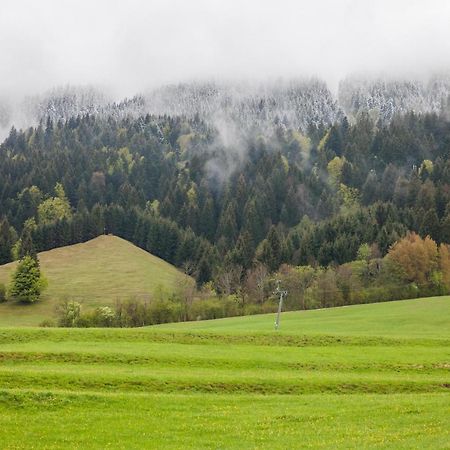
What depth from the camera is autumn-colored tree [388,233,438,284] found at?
11388cm

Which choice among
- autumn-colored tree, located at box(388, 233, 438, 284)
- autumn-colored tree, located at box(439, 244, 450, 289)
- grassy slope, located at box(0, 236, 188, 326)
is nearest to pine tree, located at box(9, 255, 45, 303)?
grassy slope, located at box(0, 236, 188, 326)

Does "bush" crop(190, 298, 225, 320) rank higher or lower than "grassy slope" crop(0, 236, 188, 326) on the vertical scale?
lower

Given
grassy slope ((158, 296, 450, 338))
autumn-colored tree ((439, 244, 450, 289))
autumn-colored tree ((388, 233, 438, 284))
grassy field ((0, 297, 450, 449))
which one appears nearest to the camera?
grassy field ((0, 297, 450, 449))

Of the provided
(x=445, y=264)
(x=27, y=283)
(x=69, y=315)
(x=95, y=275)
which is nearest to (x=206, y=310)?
(x=69, y=315)

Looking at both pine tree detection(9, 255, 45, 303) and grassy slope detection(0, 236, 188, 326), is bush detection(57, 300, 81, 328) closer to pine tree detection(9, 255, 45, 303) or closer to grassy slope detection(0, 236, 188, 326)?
grassy slope detection(0, 236, 188, 326)

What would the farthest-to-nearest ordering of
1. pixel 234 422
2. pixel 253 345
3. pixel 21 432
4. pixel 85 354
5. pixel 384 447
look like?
pixel 253 345, pixel 85 354, pixel 234 422, pixel 21 432, pixel 384 447

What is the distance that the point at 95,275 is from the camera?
153875mm

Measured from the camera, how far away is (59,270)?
15762 cm

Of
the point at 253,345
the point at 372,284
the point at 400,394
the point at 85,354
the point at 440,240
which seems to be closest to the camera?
the point at 400,394

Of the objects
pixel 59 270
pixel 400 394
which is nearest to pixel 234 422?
pixel 400 394

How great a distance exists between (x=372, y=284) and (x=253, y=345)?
7147 centimetres

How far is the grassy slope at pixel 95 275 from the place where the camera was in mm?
128263

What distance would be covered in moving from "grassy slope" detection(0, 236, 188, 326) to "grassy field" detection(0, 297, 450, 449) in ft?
241

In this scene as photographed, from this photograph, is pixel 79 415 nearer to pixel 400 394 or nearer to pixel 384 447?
pixel 384 447
